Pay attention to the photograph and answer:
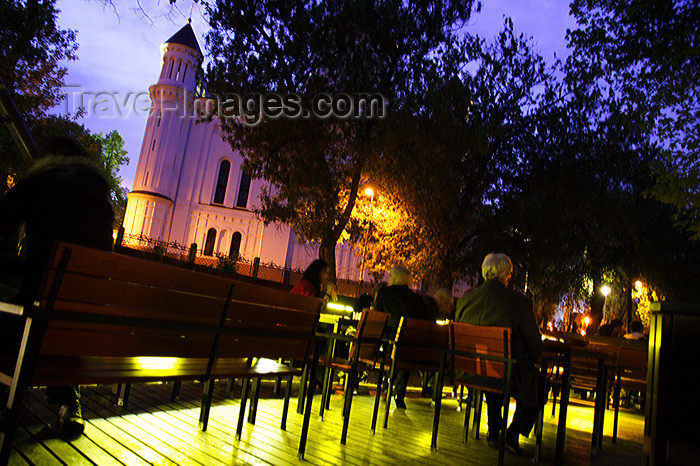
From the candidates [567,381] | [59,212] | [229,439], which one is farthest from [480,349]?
[59,212]

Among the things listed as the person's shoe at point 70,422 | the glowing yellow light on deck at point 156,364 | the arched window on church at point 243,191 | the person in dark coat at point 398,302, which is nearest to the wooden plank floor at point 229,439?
the person's shoe at point 70,422

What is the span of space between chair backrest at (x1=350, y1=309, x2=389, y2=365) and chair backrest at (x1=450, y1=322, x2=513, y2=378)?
0.95 meters

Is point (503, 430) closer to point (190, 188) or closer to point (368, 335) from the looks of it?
point (368, 335)

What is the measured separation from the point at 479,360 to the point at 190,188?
4293 centimetres

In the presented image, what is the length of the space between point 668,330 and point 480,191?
17030mm

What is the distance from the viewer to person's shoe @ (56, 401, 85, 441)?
3.33m

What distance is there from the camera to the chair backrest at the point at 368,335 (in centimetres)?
534

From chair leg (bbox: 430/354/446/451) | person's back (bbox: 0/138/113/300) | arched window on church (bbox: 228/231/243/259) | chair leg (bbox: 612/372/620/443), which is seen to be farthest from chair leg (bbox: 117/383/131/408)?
arched window on church (bbox: 228/231/243/259)

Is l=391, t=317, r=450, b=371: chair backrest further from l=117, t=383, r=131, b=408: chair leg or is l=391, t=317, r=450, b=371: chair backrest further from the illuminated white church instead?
the illuminated white church

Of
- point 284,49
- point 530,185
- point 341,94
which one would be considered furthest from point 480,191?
point 284,49

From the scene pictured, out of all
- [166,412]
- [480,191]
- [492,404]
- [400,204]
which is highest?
[480,191]

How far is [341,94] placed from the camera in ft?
47.6

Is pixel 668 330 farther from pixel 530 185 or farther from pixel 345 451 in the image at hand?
pixel 530 185

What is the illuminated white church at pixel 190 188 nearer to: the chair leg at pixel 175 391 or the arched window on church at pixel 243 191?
the arched window on church at pixel 243 191
